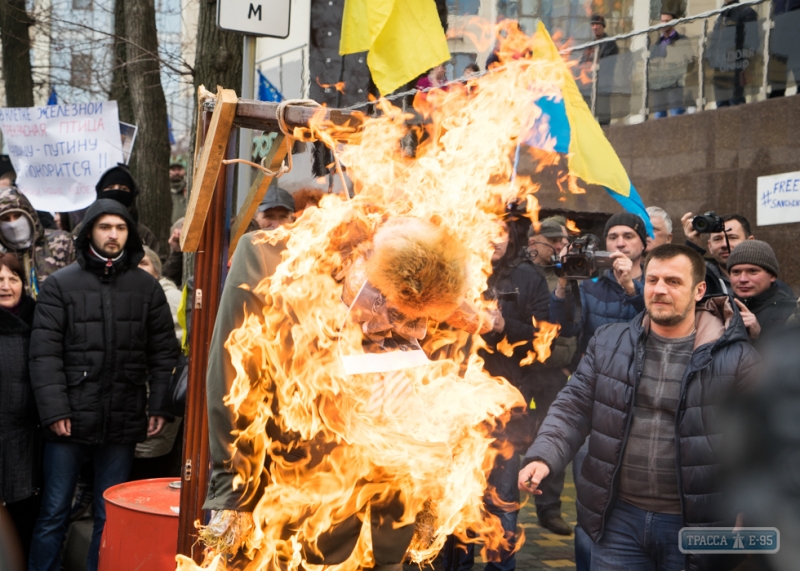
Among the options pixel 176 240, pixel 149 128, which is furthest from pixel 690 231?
pixel 149 128

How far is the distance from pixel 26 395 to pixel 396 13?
391cm

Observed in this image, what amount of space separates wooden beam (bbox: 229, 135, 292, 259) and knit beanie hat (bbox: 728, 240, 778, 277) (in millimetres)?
2960

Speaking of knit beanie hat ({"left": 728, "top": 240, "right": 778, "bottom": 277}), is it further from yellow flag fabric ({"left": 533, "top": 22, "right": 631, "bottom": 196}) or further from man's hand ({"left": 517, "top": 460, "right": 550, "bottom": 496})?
man's hand ({"left": 517, "top": 460, "right": 550, "bottom": 496})

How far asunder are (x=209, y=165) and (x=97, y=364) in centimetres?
256

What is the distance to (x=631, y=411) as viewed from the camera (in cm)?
446

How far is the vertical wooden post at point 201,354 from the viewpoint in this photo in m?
3.81

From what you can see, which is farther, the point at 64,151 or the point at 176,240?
the point at 64,151

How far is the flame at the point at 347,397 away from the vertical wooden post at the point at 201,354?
292 millimetres

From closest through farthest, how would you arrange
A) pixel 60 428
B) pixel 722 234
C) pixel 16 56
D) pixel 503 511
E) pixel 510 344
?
1. pixel 60 428
2. pixel 503 511
3. pixel 510 344
4. pixel 722 234
5. pixel 16 56

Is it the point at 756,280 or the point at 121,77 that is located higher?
the point at 121,77

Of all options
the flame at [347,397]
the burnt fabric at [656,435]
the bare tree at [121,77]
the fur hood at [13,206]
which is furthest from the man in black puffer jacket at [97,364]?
the bare tree at [121,77]

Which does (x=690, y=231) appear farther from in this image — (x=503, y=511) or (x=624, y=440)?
(x=624, y=440)

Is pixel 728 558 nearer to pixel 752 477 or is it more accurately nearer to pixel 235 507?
pixel 752 477

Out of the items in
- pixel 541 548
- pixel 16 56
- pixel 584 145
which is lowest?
pixel 541 548
